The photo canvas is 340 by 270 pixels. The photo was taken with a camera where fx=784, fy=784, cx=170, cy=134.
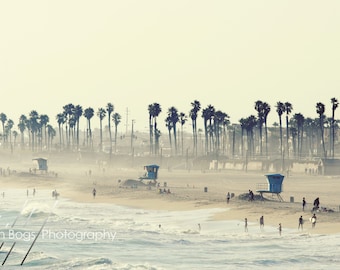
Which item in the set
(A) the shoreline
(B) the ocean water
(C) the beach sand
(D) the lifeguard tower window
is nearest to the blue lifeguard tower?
(D) the lifeguard tower window

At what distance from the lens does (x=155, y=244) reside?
53.0 m

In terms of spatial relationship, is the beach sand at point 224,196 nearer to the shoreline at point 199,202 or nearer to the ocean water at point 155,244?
the shoreline at point 199,202

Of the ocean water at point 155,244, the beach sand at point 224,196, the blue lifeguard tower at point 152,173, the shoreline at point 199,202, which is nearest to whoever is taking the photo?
the ocean water at point 155,244

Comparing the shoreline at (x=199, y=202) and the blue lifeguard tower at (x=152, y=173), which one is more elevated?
the blue lifeguard tower at (x=152, y=173)

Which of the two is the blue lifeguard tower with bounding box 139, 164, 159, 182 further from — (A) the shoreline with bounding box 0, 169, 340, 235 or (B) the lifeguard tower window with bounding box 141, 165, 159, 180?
(A) the shoreline with bounding box 0, 169, 340, 235

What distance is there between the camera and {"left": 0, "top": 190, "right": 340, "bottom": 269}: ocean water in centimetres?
4475

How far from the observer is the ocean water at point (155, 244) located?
44.8m

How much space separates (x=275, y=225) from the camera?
59438 mm

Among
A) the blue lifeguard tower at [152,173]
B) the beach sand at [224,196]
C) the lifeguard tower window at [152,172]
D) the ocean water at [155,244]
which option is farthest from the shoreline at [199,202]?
Answer: the lifeguard tower window at [152,172]

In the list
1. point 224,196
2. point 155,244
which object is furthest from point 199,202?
point 155,244

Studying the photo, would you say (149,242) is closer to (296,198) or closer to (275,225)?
(275,225)

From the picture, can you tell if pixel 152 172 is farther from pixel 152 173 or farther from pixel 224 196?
pixel 224 196

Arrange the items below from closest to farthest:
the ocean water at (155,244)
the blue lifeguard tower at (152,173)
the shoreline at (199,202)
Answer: the ocean water at (155,244), the shoreline at (199,202), the blue lifeguard tower at (152,173)

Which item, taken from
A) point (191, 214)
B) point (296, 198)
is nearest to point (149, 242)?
point (191, 214)
